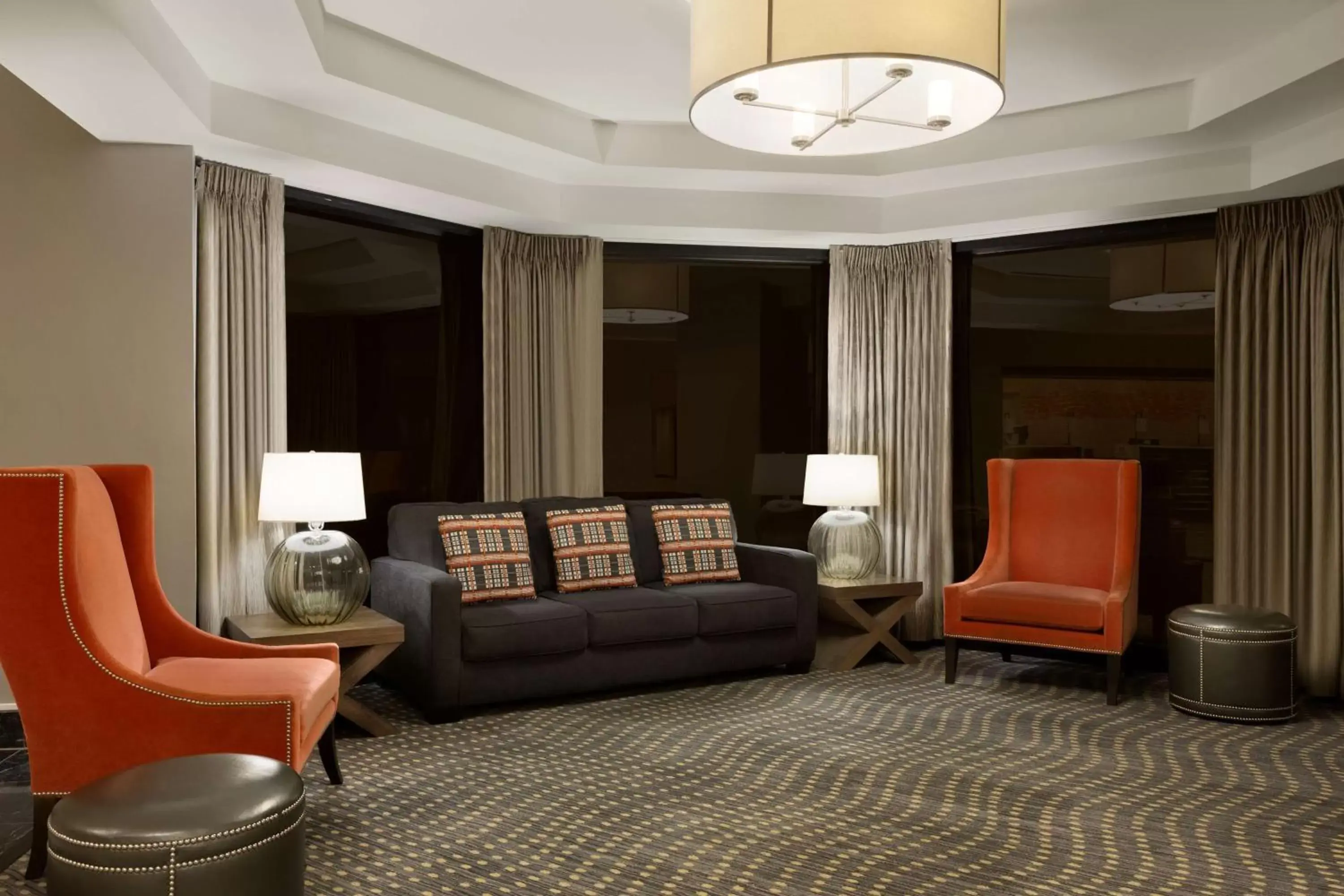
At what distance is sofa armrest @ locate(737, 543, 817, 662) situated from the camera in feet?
16.8

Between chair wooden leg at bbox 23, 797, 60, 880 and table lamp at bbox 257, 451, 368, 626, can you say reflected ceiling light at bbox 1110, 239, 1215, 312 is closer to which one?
table lamp at bbox 257, 451, 368, 626

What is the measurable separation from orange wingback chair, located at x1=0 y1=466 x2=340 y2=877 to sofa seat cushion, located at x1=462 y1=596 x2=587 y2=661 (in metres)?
1.33

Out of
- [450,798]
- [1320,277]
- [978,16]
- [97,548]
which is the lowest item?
[450,798]

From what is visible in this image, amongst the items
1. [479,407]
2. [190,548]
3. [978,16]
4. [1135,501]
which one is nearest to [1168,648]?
[1135,501]

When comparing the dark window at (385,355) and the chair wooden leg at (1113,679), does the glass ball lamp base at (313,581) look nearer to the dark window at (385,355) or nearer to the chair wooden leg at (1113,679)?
the dark window at (385,355)

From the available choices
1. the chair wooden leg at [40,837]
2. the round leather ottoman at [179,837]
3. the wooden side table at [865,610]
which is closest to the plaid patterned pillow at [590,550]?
the wooden side table at [865,610]

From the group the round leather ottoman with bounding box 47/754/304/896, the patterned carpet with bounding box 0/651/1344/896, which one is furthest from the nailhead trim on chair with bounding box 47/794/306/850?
the patterned carpet with bounding box 0/651/1344/896

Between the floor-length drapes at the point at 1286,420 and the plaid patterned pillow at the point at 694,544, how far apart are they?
2.46 m

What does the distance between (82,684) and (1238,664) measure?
4261 millimetres

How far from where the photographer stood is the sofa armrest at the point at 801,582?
512cm

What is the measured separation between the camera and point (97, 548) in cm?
288

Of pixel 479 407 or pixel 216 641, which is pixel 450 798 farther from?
pixel 479 407

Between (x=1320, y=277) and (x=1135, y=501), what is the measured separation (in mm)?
1331

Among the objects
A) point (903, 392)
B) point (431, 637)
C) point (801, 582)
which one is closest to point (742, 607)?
point (801, 582)
